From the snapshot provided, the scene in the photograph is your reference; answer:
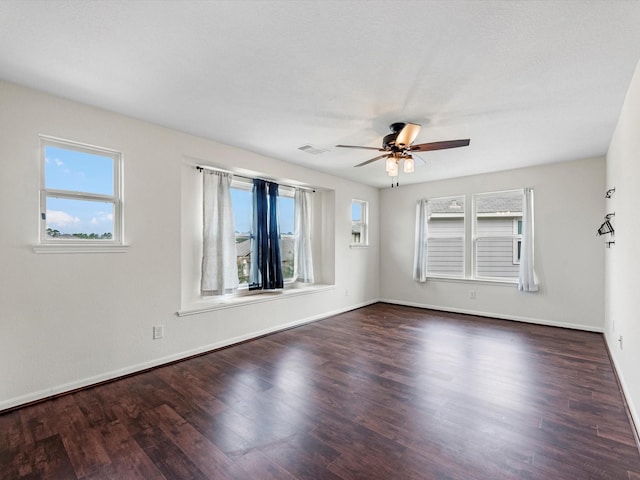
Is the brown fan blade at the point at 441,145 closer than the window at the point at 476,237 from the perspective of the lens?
Yes

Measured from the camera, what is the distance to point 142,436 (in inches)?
79.5

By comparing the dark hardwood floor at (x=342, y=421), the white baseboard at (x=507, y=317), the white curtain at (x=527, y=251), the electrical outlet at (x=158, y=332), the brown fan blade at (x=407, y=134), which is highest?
the brown fan blade at (x=407, y=134)

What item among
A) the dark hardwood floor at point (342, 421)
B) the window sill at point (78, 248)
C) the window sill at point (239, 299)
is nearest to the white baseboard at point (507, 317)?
the dark hardwood floor at point (342, 421)

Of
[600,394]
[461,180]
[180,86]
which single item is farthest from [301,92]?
[461,180]

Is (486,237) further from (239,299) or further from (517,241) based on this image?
(239,299)

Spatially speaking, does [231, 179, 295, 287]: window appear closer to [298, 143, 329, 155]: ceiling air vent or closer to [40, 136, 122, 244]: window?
[298, 143, 329, 155]: ceiling air vent

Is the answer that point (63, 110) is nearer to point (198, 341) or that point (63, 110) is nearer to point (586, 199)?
point (198, 341)

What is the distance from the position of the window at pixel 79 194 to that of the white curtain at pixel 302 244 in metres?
2.68

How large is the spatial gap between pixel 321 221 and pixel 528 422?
408cm

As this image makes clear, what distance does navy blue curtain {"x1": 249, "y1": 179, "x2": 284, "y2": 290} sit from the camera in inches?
172

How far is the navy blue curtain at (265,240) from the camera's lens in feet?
14.3

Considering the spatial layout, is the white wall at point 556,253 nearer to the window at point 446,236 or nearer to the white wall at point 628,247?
the window at point 446,236

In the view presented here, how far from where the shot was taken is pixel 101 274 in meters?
2.81

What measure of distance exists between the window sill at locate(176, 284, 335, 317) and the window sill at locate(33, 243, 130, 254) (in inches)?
36.3
